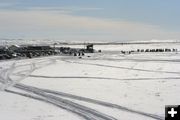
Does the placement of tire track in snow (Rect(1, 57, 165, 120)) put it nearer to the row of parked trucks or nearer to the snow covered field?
the snow covered field

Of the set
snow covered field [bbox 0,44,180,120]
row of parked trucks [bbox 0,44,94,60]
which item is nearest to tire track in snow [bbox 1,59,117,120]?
snow covered field [bbox 0,44,180,120]

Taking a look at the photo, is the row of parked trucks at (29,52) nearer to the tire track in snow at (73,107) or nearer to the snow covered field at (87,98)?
the snow covered field at (87,98)

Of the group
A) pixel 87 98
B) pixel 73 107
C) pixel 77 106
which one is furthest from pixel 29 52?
pixel 73 107

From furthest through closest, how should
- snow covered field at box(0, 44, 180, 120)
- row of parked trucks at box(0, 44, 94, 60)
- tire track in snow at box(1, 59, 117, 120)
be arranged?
row of parked trucks at box(0, 44, 94, 60) < snow covered field at box(0, 44, 180, 120) < tire track in snow at box(1, 59, 117, 120)

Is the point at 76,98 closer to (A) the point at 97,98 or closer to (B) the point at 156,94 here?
(A) the point at 97,98

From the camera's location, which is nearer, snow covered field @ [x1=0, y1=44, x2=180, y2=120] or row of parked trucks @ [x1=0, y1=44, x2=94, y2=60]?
snow covered field @ [x1=0, y1=44, x2=180, y2=120]

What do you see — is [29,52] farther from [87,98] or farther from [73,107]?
[73,107]

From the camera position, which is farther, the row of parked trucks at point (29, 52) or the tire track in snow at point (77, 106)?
→ the row of parked trucks at point (29, 52)

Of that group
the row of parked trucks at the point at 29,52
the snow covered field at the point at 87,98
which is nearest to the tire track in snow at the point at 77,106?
the snow covered field at the point at 87,98

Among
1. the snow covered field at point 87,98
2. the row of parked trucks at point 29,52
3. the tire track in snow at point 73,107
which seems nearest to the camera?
the tire track in snow at point 73,107

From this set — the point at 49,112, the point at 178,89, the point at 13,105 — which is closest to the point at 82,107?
the point at 49,112

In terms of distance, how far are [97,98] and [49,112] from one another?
546cm

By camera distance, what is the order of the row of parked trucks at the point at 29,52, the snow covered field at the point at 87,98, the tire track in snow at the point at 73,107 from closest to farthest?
the tire track in snow at the point at 73,107 < the snow covered field at the point at 87,98 < the row of parked trucks at the point at 29,52

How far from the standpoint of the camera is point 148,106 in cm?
2180
